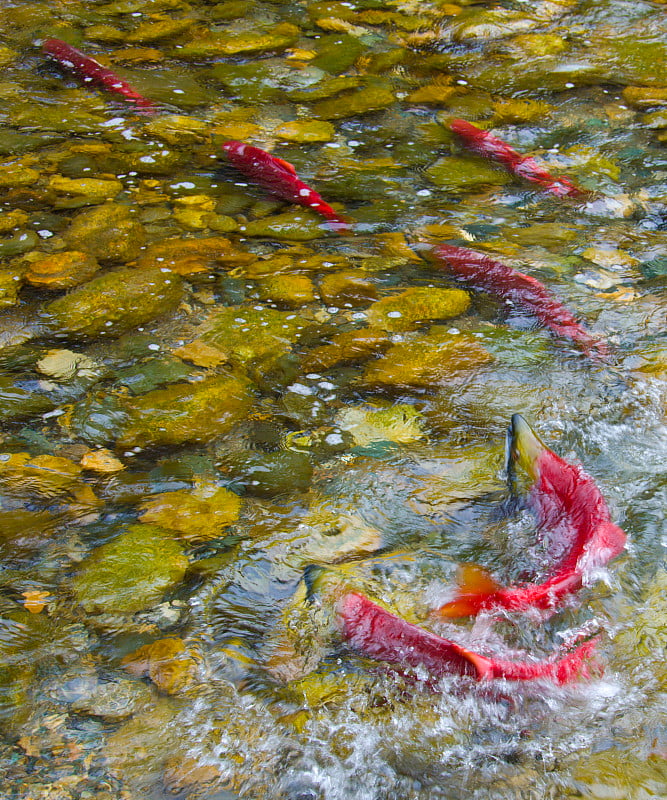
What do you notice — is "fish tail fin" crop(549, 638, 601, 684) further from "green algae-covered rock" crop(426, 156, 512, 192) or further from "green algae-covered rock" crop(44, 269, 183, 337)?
"green algae-covered rock" crop(426, 156, 512, 192)

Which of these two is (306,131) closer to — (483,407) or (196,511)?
(483,407)

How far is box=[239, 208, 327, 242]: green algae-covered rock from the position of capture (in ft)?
16.2

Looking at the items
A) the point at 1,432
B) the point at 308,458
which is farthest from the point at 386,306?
the point at 1,432

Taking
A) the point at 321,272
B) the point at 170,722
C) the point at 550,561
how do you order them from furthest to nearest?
the point at 321,272
the point at 550,561
the point at 170,722

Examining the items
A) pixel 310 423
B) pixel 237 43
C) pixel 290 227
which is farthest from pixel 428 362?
pixel 237 43

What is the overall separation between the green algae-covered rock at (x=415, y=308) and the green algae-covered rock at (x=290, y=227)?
895 mm

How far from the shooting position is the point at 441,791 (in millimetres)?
2127

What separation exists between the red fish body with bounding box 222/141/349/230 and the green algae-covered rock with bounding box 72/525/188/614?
2.81 metres

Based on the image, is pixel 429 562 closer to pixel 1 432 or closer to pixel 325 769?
pixel 325 769

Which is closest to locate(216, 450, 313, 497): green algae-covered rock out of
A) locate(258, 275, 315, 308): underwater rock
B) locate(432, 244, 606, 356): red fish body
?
locate(258, 275, 315, 308): underwater rock

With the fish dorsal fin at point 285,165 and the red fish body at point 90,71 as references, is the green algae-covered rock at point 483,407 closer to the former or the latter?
the fish dorsal fin at point 285,165

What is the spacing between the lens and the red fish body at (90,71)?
21.7 ft

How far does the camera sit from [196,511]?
10.00ft

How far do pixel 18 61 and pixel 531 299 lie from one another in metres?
5.75
